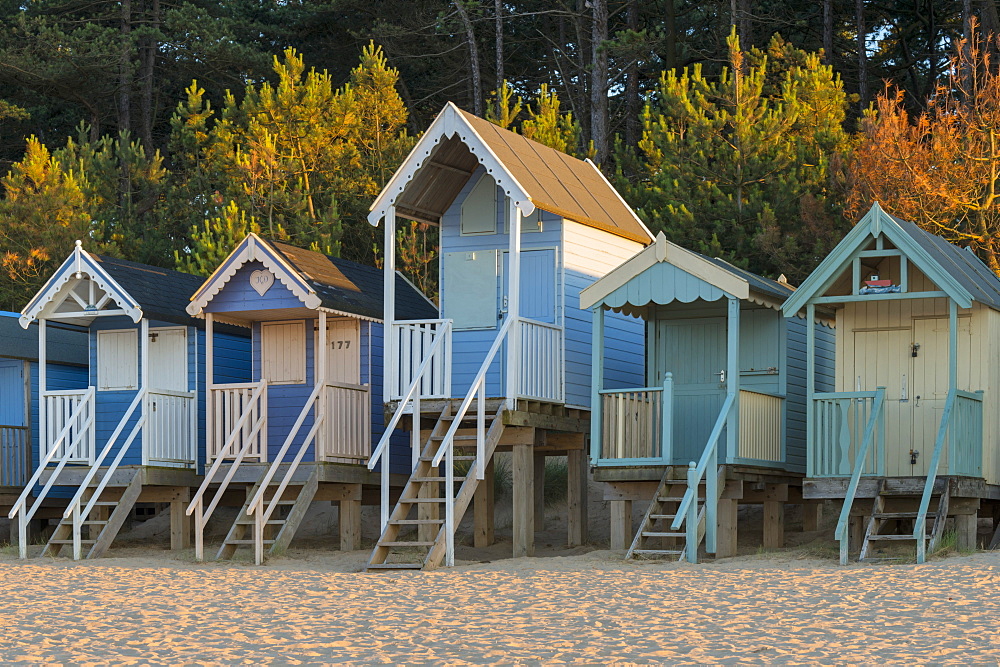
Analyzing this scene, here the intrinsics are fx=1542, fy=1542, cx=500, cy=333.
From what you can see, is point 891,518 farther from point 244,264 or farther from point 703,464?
point 244,264

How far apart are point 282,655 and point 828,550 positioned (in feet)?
26.5

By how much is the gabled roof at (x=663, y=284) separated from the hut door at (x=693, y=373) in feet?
4.31

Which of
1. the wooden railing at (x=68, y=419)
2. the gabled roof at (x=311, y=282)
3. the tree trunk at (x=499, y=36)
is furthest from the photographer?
the tree trunk at (x=499, y=36)

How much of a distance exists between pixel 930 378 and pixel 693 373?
3.30 meters

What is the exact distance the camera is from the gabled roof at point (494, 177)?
19969 mm

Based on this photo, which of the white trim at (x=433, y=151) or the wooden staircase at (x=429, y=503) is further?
the white trim at (x=433, y=151)

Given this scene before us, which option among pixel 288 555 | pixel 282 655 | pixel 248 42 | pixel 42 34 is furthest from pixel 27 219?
pixel 282 655

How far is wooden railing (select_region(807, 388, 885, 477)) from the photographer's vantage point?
17562 mm

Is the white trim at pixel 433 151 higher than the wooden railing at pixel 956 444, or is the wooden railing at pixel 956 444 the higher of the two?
the white trim at pixel 433 151

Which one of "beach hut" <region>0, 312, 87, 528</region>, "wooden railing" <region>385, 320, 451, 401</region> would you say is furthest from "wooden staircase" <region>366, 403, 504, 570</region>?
"beach hut" <region>0, 312, 87, 528</region>

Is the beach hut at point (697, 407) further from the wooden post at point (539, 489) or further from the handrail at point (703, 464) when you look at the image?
the wooden post at point (539, 489)

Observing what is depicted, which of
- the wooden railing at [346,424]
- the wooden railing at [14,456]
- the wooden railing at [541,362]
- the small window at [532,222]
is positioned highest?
the small window at [532,222]

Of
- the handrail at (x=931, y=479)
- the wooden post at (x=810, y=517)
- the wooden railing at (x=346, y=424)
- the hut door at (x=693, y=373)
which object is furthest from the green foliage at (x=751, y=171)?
the handrail at (x=931, y=479)

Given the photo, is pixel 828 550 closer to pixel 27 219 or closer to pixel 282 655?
pixel 282 655
